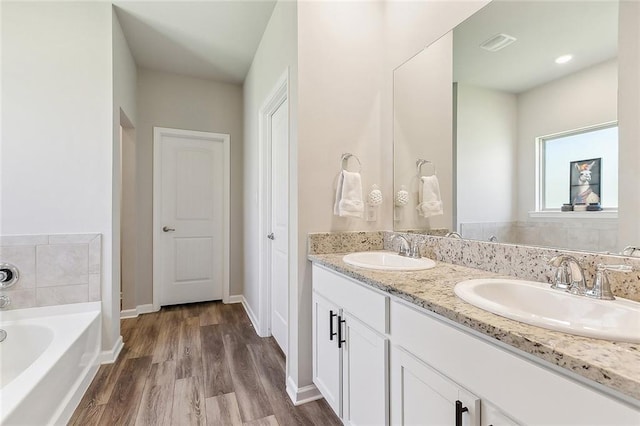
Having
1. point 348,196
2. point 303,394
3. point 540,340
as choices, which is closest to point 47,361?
point 303,394

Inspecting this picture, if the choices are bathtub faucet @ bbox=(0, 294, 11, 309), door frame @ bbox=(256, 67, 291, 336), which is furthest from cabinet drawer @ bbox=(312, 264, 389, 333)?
bathtub faucet @ bbox=(0, 294, 11, 309)

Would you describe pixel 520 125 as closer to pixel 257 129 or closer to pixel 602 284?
pixel 602 284

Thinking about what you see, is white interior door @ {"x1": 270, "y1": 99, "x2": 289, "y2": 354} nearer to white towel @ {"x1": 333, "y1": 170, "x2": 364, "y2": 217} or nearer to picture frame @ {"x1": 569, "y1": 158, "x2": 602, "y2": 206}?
white towel @ {"x1": 333, "y1": 170, "x2": 364, "y2": 217}

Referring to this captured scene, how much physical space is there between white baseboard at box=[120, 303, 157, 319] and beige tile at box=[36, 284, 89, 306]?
1045 millimetres

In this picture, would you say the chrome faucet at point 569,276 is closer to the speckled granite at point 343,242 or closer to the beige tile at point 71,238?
the speckled granite at point 343,242

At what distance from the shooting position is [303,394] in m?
1.74

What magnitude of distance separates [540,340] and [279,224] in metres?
1.90

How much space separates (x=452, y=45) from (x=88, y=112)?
2.45m

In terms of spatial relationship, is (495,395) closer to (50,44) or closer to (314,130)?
(314,130)

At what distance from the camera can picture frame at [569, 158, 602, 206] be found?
991mm

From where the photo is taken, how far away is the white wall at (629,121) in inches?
35.4

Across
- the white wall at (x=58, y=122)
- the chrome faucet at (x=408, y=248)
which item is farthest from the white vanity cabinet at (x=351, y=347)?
the white wall at (x=58, y=122)

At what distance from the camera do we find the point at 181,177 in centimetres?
343

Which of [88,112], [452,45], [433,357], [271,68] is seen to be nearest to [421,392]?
[433,357]
